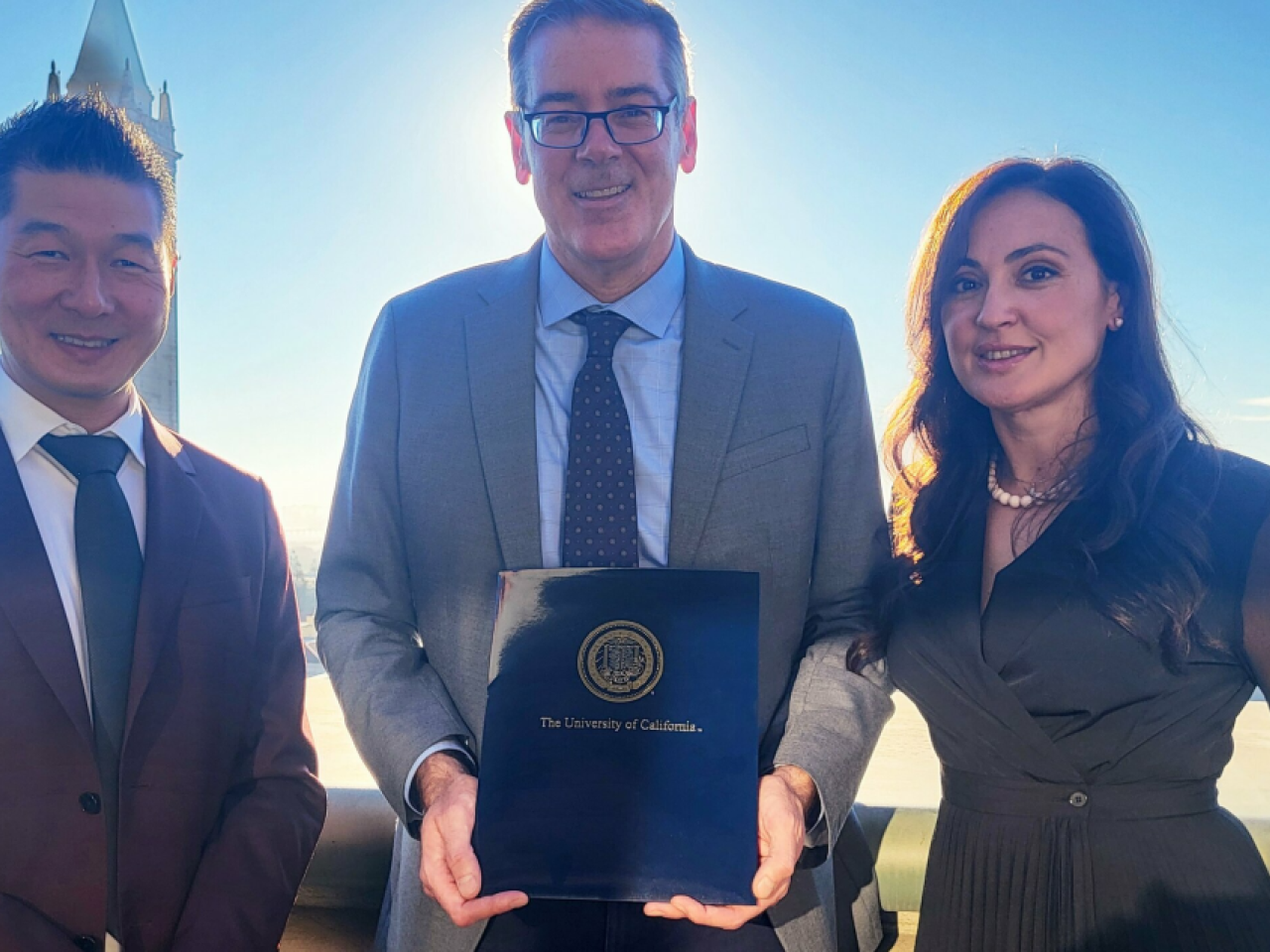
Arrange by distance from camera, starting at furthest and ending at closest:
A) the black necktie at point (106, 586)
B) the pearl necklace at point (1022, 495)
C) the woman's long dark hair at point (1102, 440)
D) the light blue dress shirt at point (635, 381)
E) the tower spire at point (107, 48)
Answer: the tower spire at point (107, 48)
the pearl necklace at point (1022, 495)
the woman's long dark hair at point (1102, 440)
the light blue dress shirt at point (635, 381)
the black necktie at point (106, 586)

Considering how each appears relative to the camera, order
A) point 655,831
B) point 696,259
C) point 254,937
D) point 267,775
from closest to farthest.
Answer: point 655,831 → point 254,937 → point 267,775 → point 696,259

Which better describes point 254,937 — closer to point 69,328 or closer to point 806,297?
point 69,328

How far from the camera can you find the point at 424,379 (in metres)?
2.32

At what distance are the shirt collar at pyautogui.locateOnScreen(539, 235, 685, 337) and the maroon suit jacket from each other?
0.88m

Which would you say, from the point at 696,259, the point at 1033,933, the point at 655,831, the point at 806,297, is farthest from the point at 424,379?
the point at 1033,933

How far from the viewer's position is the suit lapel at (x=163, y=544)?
2.14 metres

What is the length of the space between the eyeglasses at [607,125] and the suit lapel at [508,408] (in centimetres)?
31

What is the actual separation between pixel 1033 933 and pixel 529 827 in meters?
1.25

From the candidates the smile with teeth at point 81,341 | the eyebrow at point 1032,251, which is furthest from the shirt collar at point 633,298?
the smile with teeth at point 81,341

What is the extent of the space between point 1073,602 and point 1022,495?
36 centimetres

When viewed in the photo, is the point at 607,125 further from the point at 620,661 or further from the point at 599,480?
the point at 620,661

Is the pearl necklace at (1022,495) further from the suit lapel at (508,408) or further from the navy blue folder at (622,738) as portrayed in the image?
the suit lapel at (508,408)

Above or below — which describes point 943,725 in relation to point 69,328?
below

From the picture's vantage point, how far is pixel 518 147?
2.41 meters
